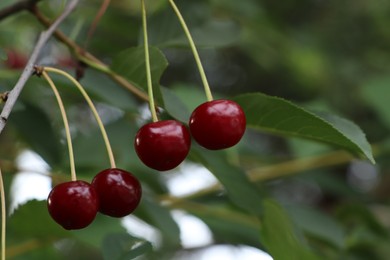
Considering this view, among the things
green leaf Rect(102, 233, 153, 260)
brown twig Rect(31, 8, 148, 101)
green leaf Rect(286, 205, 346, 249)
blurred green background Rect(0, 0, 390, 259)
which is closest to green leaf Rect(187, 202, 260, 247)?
blurred green background Rect(0, 0, 390, 259)

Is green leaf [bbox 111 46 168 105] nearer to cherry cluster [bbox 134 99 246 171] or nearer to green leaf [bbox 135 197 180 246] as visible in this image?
cherry cluster [bbox 134 99 246 171]

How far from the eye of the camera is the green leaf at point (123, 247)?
1154 mm

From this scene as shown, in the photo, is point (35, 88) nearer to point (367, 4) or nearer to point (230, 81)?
point (367, 4)

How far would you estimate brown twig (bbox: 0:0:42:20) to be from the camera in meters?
1.51

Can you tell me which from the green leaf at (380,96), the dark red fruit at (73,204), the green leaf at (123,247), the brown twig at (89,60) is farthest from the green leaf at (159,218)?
the green leaf at (380,96)

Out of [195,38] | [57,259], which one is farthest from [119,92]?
[57,259]

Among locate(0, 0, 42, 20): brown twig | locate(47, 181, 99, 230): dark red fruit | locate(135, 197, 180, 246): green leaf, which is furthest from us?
locate(135, 197, 180, 246): green leaf

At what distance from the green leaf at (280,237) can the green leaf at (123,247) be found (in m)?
0.28

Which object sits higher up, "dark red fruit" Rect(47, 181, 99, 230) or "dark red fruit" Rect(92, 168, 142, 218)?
"dark red fruit" Rect(92, 168, 142, 218)

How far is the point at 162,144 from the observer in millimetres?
1109

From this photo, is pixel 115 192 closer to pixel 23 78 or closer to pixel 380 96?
pixel 23 78

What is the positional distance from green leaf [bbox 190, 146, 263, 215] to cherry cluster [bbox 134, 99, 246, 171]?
0.35 meters

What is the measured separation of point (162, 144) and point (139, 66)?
35cm

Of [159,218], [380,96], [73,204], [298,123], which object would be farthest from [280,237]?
[380,96]
